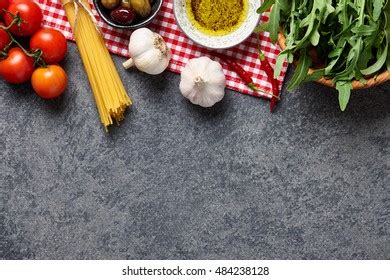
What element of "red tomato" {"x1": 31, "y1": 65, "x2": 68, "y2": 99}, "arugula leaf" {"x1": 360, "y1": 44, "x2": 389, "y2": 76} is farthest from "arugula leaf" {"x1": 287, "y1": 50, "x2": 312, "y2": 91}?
"red tomato" {"x1": 31, "y1": 65, "x2": 68, "y2": 99}

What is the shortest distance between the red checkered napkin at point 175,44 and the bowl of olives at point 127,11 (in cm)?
6

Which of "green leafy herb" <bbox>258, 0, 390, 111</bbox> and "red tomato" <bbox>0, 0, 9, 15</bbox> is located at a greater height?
"green leafy herb" <bbox>258, 0, 390, 111</bbox>

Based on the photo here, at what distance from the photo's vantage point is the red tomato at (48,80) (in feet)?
5.55

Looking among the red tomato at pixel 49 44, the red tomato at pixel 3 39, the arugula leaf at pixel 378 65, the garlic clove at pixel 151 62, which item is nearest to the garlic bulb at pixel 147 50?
the garlic clove at pixel 151 62

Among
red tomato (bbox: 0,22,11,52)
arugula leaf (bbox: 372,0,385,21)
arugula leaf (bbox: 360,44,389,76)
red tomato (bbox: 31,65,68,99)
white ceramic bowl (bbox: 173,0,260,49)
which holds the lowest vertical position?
red tomato (bbox: 31,65,68,99)

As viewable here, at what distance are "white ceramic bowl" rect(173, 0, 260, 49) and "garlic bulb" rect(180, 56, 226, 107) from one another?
0.17ft

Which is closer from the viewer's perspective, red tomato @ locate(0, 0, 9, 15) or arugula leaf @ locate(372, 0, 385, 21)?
arugula leaf @ locate(372, 0, 385, 21)

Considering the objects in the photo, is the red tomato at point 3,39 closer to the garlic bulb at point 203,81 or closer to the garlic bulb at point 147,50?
the garlic bulb at point 147,50

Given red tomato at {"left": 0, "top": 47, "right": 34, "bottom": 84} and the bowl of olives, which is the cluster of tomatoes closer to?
A: red tomato at {"left": 0, "top": 47, "right": 34, "bottom": 84}

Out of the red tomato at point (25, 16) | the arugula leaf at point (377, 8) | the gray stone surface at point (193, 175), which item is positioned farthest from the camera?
the gray stone surface at point (193, 175)

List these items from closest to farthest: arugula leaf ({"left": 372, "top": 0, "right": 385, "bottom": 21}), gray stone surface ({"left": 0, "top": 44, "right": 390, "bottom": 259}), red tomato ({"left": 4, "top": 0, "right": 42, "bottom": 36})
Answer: arugula leaf ({"left": 372, "top": 0, "right": 385, "bottom": 21})
red tomato ({"left": 4, "top": 0, "right": 42, "bottom": 36})
gray stone surface ({"left": 0, "top": 44, "right": 390, "bottom": 259})

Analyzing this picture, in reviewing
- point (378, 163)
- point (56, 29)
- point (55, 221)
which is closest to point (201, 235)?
point (55, 221)

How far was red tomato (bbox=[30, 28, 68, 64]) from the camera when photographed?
5.54 ft

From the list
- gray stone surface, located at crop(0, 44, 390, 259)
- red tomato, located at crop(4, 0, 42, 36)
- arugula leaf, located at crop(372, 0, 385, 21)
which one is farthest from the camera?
gray stone surface, located at crop(0, 44, 390, 259)
